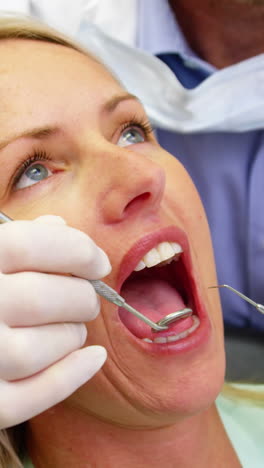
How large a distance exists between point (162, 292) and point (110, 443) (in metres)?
0.29

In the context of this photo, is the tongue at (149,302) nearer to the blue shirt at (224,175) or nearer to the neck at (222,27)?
the blue shirt at (224,175)

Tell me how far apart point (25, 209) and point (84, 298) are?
0.23 m

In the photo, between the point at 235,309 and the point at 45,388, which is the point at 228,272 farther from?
the point at 45,388

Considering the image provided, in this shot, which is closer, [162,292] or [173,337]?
[173,337]

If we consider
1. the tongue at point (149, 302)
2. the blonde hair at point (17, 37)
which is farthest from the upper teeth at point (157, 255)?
the blonde hair at point (17, 37)

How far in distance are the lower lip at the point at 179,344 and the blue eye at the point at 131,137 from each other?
0.36m

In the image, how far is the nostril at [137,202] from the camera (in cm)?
86

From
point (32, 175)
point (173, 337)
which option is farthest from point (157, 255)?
point (32, 175)

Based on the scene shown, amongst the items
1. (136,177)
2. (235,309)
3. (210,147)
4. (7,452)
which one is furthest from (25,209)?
(235,309)

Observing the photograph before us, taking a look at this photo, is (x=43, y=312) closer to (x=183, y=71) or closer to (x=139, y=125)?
(x=139, y=125)

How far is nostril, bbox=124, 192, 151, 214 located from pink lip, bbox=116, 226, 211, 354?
0.05 m

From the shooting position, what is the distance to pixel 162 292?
104cm

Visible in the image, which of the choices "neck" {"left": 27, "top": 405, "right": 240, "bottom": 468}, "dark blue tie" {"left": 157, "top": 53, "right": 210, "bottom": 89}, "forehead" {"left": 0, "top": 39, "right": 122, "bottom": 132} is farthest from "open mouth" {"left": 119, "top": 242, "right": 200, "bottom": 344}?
"dark blue tie" {"left": 157, "top": 53, "right": 210, "bottom": 89}

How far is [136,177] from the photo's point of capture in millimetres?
839
